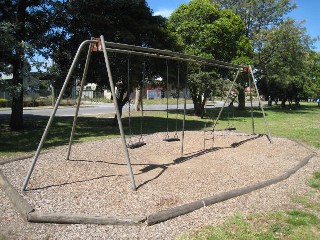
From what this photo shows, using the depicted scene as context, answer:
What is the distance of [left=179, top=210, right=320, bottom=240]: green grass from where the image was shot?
3791 mm

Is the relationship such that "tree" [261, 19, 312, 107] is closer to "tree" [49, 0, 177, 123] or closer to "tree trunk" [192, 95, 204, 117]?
"tree trunk" [192, 95, 204, 117]

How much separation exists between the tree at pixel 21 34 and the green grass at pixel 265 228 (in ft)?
24.6

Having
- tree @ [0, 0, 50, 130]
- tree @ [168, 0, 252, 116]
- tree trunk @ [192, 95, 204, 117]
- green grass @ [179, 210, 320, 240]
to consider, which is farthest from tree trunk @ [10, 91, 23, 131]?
tree trunk @ [192, 95, 204, 117]

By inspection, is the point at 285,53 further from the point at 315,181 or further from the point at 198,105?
the point at 315,181

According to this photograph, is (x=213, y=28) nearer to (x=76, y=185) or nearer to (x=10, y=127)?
(x=10, y=127)

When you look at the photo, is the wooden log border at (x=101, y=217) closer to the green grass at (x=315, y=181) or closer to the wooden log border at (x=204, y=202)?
the wooden log border at (x=204, y=202)

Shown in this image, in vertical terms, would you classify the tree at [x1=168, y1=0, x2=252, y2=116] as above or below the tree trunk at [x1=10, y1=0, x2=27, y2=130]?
above

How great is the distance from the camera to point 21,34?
12.0m

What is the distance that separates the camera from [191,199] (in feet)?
15.9

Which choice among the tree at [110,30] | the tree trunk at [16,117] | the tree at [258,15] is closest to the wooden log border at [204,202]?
the tree at [110,30]

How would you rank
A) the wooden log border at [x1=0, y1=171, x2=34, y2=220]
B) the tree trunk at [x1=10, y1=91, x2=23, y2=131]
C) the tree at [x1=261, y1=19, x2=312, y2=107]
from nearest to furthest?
1. the wooden log border at [x1=0, y1=171, x2=34, y2=220]
2. the tree trunk at [x1=10, y1=91, x2=23, y2=131]
3. the tree at [x1=261, y1=19, x2=312, y2=107]

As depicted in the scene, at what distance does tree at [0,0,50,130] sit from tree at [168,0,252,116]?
888 cm

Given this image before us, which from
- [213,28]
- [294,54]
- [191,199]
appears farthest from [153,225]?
[294,54]

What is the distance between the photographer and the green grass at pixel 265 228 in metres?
3.79
